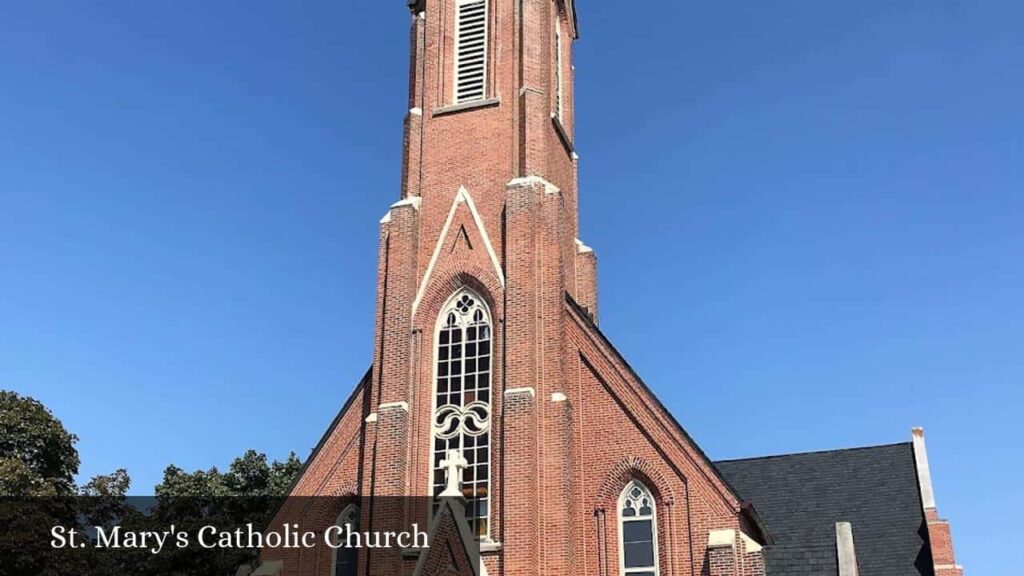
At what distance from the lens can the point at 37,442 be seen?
39188mm

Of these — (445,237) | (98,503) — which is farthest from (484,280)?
(98,503)

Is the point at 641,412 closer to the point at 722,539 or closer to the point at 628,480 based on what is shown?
the point at 628,480

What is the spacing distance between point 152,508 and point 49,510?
11.0ft

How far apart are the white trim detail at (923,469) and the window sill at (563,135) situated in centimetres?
1251

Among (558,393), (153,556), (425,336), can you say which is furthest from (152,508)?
(558,393)

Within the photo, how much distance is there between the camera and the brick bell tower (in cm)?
2359

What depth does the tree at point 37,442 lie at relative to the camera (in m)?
38.6

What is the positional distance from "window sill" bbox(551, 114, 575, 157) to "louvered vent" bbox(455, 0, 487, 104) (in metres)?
2.15

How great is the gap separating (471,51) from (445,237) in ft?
19.2

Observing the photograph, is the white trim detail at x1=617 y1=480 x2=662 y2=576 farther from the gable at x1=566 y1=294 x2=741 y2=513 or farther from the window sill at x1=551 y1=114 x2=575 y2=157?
the window sill at x1=551 y1=114 x2=575 y2=157

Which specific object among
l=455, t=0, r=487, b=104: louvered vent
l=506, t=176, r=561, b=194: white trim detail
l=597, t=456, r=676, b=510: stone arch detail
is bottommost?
l=597, t=456, r=676, b=510: stone arch detail

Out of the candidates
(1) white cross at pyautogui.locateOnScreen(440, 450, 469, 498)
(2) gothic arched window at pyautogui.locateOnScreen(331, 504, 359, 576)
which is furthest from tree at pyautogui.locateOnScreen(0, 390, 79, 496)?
(1) white cross at pyautogui.locateOnScreen(440, 450, 469, 498)

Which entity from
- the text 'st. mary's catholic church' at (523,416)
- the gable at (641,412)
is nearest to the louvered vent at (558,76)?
the text 'st. mary's catholic church' at (523,416)

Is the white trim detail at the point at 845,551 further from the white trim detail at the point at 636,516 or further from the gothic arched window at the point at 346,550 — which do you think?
the gothic arched window at the point at 346,550
